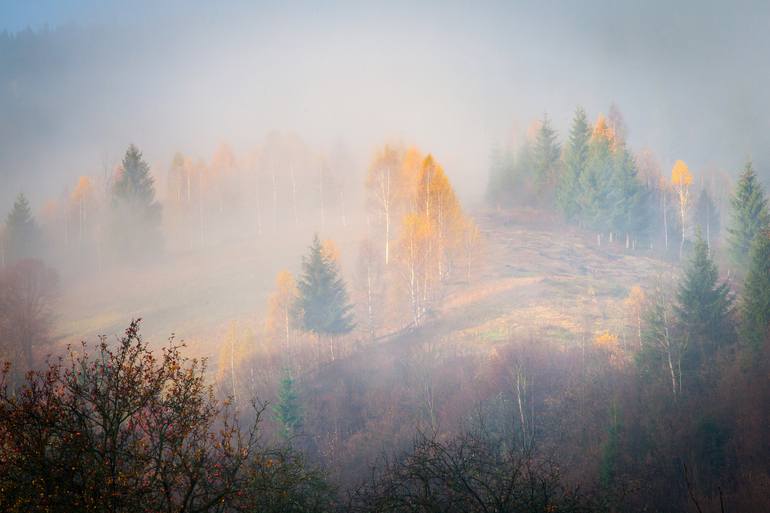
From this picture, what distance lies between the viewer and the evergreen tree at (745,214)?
47.1 meters

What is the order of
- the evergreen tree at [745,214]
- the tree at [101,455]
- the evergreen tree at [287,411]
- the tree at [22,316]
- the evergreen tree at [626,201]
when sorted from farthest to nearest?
the evergreen tree at [626,201]
the evergreen tree at [745,214]
the tree at [22,316]
the evergreen tree at [287,411]
the tree at [101,455]

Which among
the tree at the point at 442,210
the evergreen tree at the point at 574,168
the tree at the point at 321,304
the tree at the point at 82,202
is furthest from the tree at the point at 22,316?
the evergreen tree at the point at 574,168

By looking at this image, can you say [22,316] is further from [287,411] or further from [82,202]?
[82,202]

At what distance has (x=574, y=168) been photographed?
2918 inches

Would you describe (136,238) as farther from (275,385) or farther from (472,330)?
(472,330)

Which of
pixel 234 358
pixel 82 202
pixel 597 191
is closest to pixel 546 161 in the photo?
pixel 597 191

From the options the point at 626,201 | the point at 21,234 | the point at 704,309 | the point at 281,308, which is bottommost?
the point at 281,308

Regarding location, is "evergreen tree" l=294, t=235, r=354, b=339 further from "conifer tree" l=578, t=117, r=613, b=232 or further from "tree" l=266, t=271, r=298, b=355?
"conifer tree" l=578, t=117, r=613, b=232

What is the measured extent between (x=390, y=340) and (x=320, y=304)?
7.76m

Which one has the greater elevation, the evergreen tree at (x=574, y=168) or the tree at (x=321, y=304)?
the evergreen tree at (x=574, y=168)

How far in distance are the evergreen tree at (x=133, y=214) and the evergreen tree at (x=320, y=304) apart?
1548 inches

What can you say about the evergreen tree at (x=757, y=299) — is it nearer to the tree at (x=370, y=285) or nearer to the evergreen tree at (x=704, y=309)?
the evergreen tree at (x=704, y=309)

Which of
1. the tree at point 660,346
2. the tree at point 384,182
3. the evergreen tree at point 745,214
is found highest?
the tree at point 384,182

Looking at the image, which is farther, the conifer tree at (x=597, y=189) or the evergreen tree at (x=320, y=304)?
the conifer tree at (x=597, y=189)
